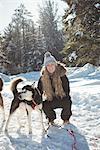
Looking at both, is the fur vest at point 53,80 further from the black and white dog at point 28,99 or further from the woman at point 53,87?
the black and white dog at point 28,99

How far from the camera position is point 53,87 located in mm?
7016

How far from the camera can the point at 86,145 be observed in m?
5.81

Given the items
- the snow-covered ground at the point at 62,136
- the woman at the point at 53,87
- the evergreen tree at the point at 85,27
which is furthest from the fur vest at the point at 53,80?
the evergreen tree at the point at 85,27

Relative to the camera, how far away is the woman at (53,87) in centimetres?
693

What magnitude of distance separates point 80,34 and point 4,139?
914 centimetres

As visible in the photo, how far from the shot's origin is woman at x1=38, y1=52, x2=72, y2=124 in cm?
693

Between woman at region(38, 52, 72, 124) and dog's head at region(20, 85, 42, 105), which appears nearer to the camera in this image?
dog's head at region(20, 85, 42, 105)

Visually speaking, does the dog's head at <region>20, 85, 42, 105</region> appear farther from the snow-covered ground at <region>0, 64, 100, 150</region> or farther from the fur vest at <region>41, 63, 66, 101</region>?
the snow-covered ground at <region>0, 64, 100, 150</region>

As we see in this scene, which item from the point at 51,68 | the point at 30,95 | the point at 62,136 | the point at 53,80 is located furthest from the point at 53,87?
the point at 62,136

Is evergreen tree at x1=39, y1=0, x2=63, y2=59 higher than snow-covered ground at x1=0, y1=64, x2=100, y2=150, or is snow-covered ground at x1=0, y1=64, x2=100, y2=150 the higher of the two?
evergreen tree at x1=39, y1=0, x2=63, y2=59

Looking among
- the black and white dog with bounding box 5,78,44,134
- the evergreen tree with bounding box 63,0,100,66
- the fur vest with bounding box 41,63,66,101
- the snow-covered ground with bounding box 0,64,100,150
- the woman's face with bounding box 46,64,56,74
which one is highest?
the evergreen tree with bounding box 63,0,100,66

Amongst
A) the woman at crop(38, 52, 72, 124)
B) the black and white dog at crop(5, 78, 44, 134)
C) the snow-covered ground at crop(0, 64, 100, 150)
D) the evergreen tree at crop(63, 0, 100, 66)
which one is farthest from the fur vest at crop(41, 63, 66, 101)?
the evergreen tree at crop(63, 0, 100, 66)

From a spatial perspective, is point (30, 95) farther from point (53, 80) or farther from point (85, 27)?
point (85, 27)

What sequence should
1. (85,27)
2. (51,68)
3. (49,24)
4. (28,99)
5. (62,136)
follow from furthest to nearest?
(49,24) → (85,27) → (51,68) → (28,99) → (62,136)
